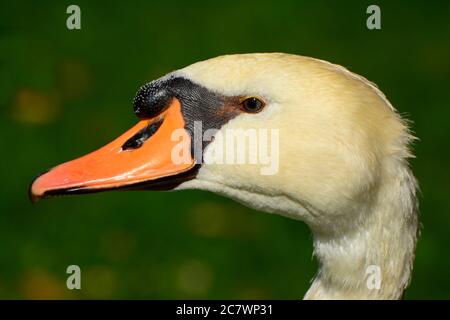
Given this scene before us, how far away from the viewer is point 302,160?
275 centimetres

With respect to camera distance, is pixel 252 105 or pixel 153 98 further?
pixel 153 98

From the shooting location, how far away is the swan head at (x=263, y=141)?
8.85 ft

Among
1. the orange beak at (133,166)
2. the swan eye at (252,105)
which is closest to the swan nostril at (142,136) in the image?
the orange beak at (133,166)

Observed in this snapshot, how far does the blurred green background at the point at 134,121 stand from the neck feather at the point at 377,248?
234 centimetres

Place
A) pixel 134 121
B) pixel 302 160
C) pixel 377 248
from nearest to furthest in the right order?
pixel 302 160 < pixel 377 248 < pixel 134 121

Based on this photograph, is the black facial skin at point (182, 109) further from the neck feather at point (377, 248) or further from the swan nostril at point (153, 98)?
the neck feather at point (377, 248)

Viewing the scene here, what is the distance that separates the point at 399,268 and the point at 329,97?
60 centimetres

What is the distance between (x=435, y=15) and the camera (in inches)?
296

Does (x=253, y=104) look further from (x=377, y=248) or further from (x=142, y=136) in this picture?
(x=377, y=248)

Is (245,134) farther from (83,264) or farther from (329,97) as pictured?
(83,264)

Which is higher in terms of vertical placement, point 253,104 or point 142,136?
point 253,104

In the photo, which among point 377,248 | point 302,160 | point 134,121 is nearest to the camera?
point 302,160

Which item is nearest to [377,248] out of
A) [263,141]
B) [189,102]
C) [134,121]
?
[263,141]

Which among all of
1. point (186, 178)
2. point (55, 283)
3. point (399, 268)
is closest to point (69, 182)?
point (186, 178)
